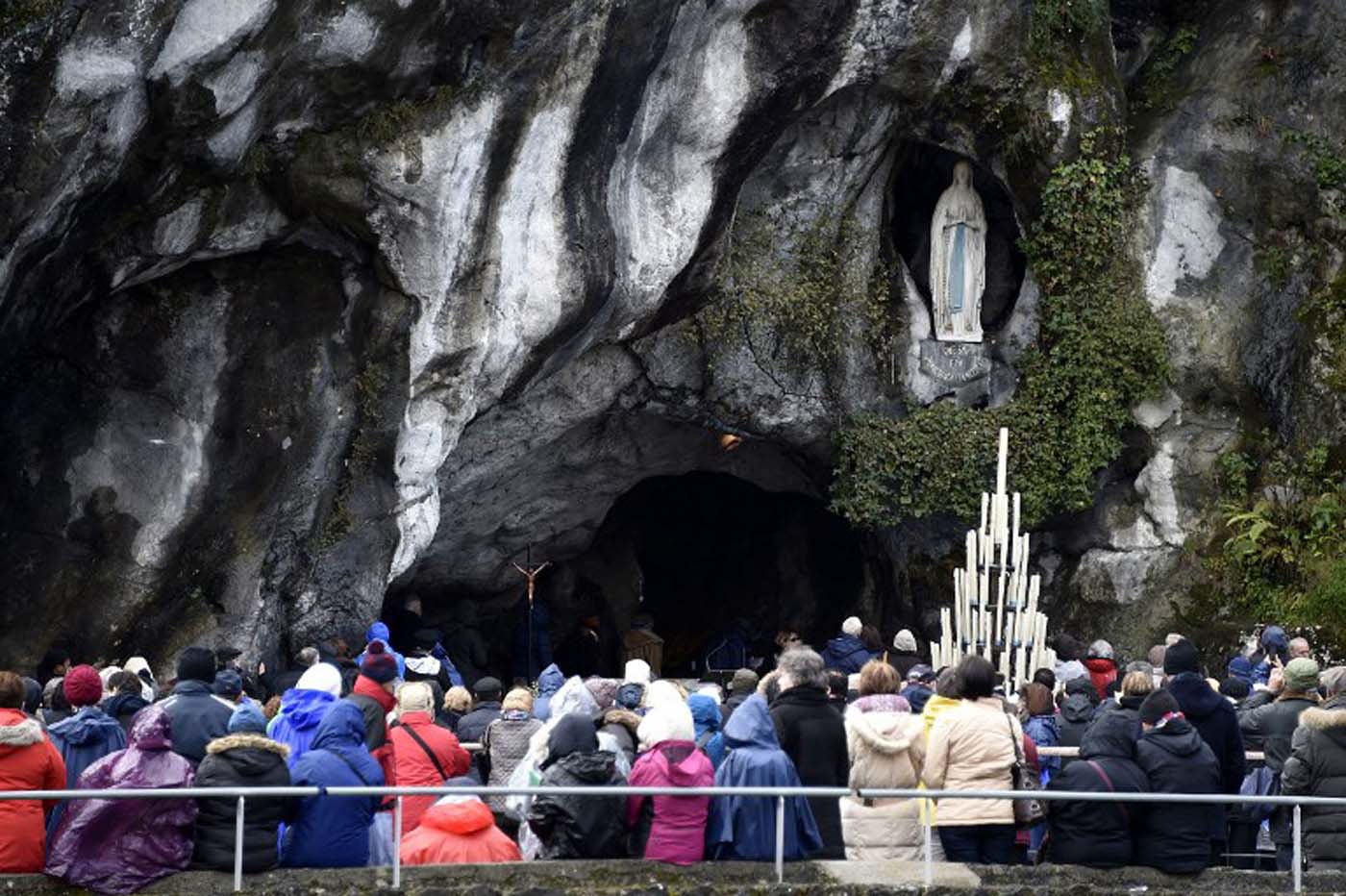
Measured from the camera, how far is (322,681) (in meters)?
14.3

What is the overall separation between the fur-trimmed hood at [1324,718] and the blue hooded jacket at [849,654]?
5.75 meters

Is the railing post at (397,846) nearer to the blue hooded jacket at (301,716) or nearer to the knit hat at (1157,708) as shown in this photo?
the blue hooded jacket at (301,716)

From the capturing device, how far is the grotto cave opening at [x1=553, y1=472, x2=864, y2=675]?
2986 cm

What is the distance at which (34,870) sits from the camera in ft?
43.5

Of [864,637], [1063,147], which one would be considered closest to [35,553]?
[864,637]

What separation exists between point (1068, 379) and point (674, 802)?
12327 millimetres

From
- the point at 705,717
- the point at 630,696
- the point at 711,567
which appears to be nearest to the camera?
the point at 705,717

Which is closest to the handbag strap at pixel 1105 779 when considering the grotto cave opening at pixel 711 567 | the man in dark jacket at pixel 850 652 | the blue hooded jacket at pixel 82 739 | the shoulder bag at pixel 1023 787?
the shoulder bag at pixel 1023 787

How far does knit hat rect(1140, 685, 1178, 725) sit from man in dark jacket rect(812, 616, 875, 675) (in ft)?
18.2

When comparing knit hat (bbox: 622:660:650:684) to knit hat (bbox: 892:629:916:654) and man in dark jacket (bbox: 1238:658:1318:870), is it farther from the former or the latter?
man in dark jacket (bbox: 1238:658:1318:870)

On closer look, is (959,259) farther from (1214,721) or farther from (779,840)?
(779,840)

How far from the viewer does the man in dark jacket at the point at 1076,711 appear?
15859 millimetres

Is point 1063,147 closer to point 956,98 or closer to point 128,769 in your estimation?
point 956,98

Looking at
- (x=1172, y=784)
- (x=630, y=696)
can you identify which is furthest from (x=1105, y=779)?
(x=630, y=696)
